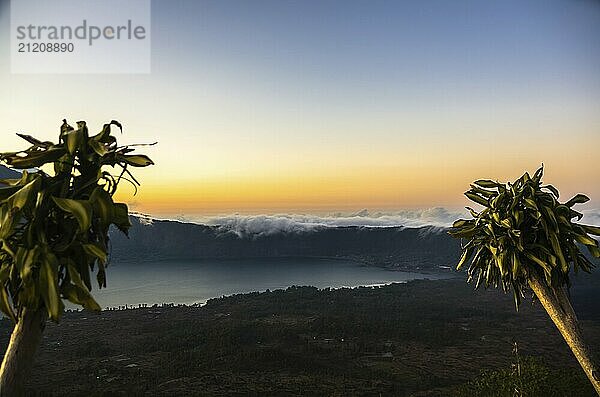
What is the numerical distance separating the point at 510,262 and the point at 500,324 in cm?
3402

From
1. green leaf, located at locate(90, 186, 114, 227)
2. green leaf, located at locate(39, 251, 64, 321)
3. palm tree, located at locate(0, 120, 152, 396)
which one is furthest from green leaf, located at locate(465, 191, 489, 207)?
green leaf, located at locate(39, 251, 64, 321)

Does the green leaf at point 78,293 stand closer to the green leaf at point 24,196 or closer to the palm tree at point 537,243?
the green leaf at point 24,196

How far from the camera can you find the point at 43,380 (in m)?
18.9

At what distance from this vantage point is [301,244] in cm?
9838

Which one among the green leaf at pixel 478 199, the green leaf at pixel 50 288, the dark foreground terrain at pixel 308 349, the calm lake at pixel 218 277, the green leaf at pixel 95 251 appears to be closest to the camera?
the green leaf at pixel 50 288

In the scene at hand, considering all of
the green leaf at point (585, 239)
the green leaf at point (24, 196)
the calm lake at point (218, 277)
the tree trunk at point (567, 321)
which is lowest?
the calm lake at point (218, 277)

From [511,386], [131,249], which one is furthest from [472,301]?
[131,249]

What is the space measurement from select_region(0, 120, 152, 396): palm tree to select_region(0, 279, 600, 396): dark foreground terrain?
16.4ft

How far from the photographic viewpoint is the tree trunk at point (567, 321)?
89.2 inches

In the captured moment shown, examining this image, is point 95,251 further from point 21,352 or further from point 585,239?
point 585,239

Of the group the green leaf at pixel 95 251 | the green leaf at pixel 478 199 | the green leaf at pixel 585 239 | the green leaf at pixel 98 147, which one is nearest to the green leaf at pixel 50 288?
the green leaf at pixel 95 251

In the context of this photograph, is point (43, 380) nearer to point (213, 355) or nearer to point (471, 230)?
point (213, 355)

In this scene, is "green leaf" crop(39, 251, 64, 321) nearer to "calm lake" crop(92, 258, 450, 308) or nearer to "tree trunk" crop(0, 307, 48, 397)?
"tree trunk" crop(0, 307, 48, 397)

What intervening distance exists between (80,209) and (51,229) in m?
0.21
